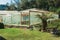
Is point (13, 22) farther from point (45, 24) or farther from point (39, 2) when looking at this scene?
point (39, 2)

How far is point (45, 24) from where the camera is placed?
21.9 metres

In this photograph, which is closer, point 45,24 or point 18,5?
point 45,24

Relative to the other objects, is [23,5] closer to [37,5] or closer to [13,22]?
[37,5]

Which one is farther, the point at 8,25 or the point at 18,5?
A: the point at 18,5

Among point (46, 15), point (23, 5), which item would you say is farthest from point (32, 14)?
point (23, 5)

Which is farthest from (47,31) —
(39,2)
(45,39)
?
(39,2)

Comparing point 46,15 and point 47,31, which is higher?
point 46,15

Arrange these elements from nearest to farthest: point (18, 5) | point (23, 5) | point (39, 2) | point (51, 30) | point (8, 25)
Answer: point (51, 30)
point (8, 25)
point (39, 2)
point (23, 5)
point (18, 5)

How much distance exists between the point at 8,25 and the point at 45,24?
5.48m

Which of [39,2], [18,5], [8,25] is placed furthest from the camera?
[18,5]

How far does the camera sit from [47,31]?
70.2ft

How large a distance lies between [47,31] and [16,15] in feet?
27.1

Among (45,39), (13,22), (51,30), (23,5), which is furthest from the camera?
(23,5)

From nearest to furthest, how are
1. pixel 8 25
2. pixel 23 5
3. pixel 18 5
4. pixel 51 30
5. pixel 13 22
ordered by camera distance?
pixel 51 30
pixel 8 25
pixel 13 22
pixel 23 5
pixel 18 5
